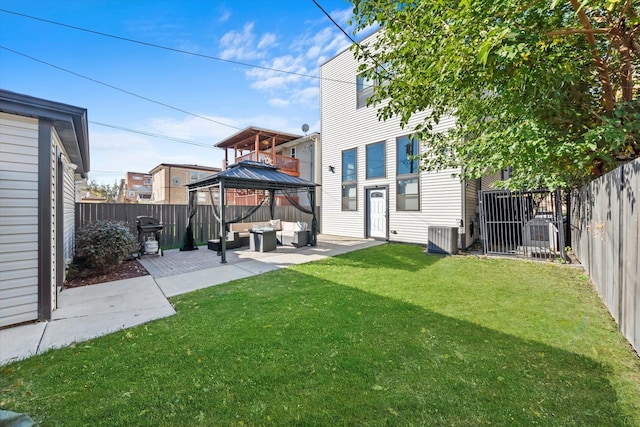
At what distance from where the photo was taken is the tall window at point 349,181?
443 inches

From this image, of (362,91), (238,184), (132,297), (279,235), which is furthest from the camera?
(362,91)

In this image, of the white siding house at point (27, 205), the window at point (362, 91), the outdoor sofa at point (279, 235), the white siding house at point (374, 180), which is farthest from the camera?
the window at point (362, 91)

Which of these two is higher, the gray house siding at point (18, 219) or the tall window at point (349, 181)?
the tall window at point (349, 181)

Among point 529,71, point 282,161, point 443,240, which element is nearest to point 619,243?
point 529,71

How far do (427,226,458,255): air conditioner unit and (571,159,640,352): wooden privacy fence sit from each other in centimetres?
335

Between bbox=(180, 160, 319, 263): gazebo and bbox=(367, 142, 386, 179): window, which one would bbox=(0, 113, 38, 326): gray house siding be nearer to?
bbox=(180, 160, 319, 263): gazebo

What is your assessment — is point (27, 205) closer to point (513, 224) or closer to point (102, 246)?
point (102, 246)

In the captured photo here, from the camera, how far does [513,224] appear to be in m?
7.48

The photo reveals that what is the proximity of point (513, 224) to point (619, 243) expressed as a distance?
16.9 ft

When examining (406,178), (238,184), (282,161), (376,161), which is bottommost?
(238,184)

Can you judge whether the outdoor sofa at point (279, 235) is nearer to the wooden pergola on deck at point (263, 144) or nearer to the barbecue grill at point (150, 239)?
the barbecue grill at point (150, 239)

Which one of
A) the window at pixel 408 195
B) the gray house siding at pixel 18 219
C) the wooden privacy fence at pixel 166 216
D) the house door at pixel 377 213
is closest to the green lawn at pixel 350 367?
the gray house siding at pixel 18 219

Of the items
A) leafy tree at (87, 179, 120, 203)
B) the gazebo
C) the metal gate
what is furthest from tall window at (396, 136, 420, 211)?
leafy tree at (87, 179, 120, 203)

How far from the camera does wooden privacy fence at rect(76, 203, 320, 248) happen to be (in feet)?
26.3
